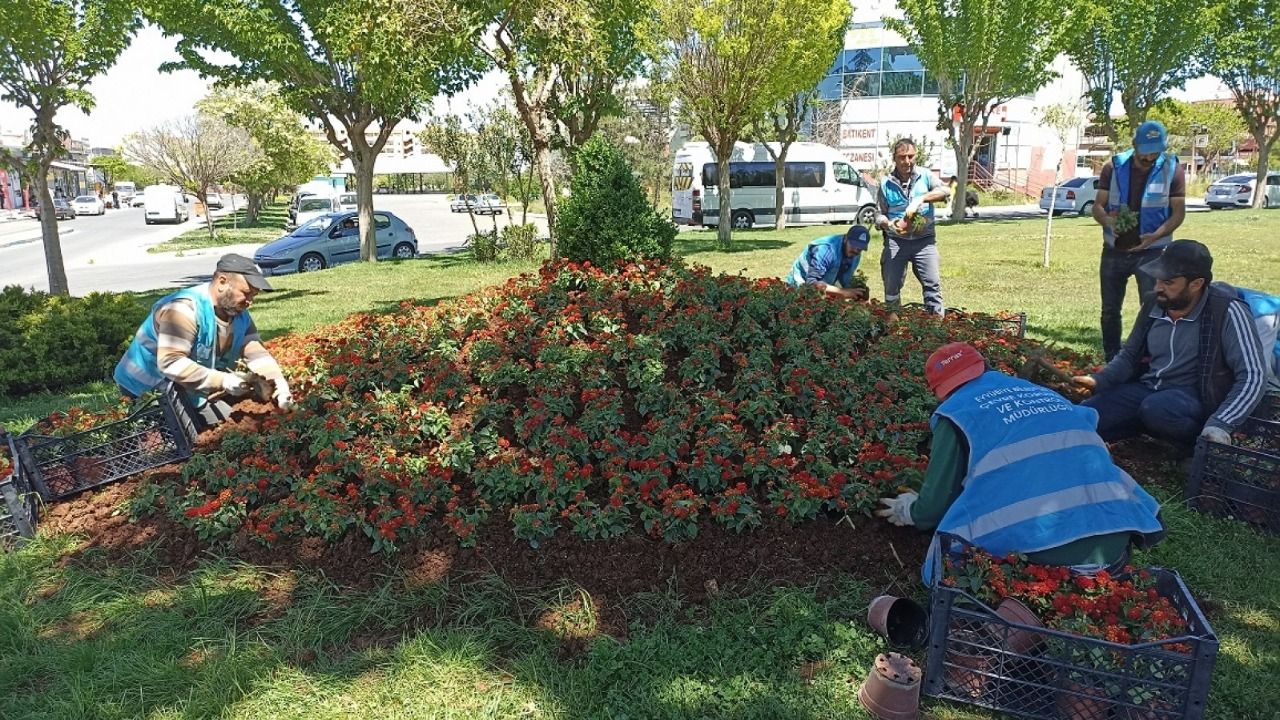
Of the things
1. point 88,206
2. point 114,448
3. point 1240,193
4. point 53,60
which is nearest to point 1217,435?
point 114,448

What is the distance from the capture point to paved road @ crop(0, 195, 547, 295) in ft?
56.7

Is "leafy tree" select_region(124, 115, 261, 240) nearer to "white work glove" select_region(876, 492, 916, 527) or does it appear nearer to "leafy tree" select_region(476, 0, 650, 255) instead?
"leafy tree" select_region(476, 0, 650, 255)

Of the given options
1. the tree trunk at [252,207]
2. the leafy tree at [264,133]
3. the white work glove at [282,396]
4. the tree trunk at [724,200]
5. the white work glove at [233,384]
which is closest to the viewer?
the white work glove at [233,384]

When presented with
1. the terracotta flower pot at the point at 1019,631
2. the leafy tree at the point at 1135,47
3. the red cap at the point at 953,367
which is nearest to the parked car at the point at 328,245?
the red cap at the point at 953,367

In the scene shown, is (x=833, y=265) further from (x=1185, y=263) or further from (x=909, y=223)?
(x=1185, y=263)

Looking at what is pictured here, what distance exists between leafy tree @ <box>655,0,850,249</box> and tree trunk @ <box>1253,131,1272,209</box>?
20844mm

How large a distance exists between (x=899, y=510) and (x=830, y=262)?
134 inches

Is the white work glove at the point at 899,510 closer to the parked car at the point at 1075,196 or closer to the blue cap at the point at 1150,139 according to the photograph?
the blue cap at the point at 1150,139

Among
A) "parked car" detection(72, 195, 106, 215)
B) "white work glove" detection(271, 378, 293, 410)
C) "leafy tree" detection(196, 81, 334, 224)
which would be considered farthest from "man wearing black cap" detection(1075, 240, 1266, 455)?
"parked car" detection(72, 195, 106, 215)

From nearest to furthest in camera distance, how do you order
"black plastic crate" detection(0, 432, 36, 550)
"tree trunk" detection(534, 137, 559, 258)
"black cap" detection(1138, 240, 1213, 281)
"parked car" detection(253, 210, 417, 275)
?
"black plastic crate" detection(0, 432, 36, 550)
"black cap" detection(1138, 240, 1213, 281)
"tree trunk" detection(534, 137, 559, 258)
"parked car" detection(253, 210, 417, 275)

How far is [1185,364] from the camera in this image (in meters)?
3.98

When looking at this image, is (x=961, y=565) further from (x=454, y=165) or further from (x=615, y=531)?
(x=454, y=165)

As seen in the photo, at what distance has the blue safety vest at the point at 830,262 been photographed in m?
6.25

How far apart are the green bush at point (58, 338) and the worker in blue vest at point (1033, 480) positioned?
7690 millimetres
